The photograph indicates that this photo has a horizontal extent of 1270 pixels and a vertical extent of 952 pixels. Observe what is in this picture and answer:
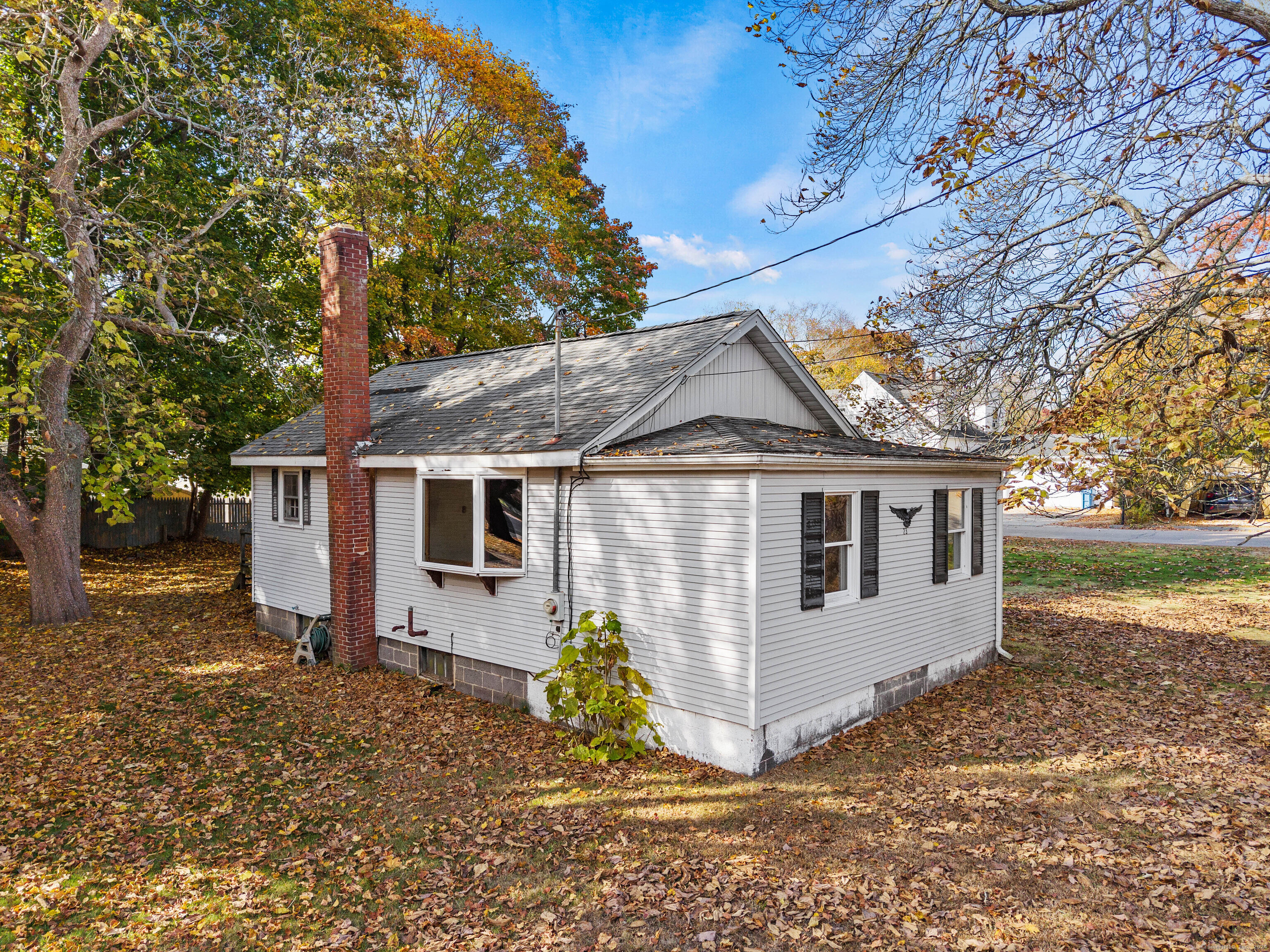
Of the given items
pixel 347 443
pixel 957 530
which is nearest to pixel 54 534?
pixel 347 443

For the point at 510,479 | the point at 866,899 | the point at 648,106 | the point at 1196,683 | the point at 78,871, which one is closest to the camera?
the point at 866,899

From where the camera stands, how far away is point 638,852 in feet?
17.1

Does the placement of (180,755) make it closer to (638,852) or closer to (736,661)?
(638,852)

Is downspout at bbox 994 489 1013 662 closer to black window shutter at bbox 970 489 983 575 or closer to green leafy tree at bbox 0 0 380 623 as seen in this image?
black window shutter at bbox 970 489 983 575

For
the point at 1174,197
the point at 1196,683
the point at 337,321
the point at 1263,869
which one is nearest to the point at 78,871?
the point at 337,321

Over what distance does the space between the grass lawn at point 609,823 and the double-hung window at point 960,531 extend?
1698mm

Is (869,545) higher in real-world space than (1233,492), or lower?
lower

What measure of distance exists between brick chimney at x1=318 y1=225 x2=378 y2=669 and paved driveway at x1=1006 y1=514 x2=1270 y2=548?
18685 millimetres

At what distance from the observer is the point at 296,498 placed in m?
11.8

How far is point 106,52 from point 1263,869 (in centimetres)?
1926

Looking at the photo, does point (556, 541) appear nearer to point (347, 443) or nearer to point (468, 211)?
point (347, 443)

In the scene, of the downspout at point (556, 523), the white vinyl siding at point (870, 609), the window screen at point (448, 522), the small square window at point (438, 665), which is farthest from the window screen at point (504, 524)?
the white vinyl siding at point (870, 609)

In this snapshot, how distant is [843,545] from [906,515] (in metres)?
1.39

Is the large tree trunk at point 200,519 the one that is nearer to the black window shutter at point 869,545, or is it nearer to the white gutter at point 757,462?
the white gutter at point 757,462
